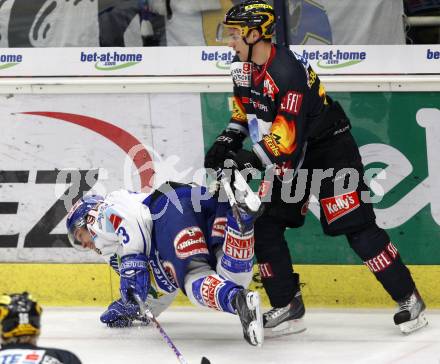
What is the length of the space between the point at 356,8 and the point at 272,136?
142cm

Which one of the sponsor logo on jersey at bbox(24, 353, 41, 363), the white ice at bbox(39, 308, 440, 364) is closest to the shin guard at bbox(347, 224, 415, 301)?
the white ice at bbox(39, 308, 440, 364)

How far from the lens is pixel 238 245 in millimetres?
5059

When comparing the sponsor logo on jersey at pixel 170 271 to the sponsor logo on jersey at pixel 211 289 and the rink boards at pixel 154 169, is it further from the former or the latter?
the rink boards at pixel 154 169

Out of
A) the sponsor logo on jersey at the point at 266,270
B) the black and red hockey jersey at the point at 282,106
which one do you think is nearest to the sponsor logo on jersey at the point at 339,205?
the black and red hockey jersey at the point at 282,106

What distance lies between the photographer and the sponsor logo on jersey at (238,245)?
504 centimetres

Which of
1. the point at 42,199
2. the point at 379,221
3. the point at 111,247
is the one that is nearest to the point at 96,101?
the point at 42,199

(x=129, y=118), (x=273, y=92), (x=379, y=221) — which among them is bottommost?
(x=379, y=221)

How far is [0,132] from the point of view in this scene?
6191 millimetres

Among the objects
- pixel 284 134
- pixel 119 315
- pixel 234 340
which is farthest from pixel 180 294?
pixel 284 134

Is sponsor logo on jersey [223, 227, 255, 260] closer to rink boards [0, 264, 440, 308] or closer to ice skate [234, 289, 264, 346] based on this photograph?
ice skate [234, 289, 264, 346]

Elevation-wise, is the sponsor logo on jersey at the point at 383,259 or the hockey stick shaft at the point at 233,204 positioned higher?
the hockey stick shaft at the point at 233,204

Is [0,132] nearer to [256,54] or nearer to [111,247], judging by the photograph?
[111,247]

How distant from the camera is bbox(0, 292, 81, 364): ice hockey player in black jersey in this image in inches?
136

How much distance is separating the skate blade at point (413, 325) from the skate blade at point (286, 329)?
44 cm
